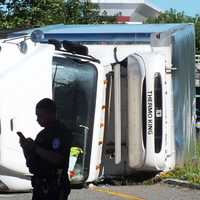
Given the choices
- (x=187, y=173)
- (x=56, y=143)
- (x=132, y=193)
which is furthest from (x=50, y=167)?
(x=187, y=173)

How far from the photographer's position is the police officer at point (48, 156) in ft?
20.7

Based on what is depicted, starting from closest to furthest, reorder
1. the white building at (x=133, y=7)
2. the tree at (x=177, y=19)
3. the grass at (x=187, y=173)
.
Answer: the grass at (x=187, y=173) < the tree at (x=177, y=19) < the white building at (x=133, y=7)

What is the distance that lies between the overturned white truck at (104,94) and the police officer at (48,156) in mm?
2532

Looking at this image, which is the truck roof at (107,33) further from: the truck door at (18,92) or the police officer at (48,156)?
the police officer at (48,156)

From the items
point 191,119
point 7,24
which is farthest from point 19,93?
point 7,24

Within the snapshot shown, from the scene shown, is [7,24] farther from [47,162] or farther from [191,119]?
[47,162]

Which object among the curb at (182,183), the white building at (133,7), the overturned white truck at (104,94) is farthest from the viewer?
the white building at (133,7)

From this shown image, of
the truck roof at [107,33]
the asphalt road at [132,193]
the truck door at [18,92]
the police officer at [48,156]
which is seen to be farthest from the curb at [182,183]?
the police officer at [48,156]

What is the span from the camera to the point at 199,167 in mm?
12508

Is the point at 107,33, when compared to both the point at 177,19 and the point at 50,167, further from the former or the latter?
the point at 177,19

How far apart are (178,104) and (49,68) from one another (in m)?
3.76

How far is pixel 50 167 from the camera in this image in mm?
6363

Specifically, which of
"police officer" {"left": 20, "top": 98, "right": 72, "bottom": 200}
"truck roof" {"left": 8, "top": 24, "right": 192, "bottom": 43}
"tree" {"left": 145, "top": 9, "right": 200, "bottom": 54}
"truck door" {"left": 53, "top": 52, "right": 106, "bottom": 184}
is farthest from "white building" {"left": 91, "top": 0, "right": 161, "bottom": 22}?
"police officer" {"left": 20, "top": 98, "right": 72, "bottom": 200}

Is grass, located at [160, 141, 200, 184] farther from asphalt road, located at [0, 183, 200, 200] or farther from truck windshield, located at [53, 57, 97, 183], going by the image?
truck windshield, located at [53, 57, 97, 183]
